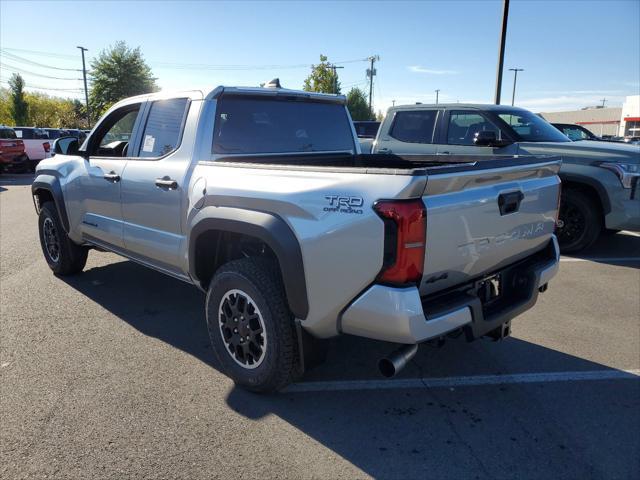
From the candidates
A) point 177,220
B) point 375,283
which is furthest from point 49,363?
point 375,283

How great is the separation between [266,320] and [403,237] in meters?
1.09

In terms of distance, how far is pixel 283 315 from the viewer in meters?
2.99

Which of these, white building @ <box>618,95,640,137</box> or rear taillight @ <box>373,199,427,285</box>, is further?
white building @ <box>618,95,640,137</box>

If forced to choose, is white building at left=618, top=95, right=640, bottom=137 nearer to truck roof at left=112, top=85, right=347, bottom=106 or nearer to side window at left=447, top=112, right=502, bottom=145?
side window at left=447, top=112, right=502, bottom=145

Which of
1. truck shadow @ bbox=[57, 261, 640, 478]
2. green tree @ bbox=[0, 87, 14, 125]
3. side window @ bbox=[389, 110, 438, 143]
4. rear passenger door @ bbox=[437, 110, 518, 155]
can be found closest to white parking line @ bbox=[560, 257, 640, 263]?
rear passenger door @ bbox=[437, 110, 518, 155]

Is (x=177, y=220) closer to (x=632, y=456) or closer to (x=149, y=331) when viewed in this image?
(x=149, y=331)

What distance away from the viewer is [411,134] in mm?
8258

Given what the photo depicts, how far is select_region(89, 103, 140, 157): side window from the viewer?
15.2 ft

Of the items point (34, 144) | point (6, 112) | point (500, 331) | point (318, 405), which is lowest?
point (318, 405)

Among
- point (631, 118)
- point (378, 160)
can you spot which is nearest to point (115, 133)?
point (378, 160)

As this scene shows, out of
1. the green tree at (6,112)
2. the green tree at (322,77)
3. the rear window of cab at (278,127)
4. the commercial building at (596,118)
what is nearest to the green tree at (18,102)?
the green tree at (6,112)

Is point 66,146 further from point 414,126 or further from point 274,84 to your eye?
point 414,126

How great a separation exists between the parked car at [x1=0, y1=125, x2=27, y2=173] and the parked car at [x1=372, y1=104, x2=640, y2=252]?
59.1ft

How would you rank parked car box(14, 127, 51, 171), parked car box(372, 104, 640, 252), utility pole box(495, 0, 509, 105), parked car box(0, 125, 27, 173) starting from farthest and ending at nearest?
parked car box(14, 127, 51, 171)
parked car box(0, 125, 27, 173)
utility pole box(495, 0, 509, 105)
parked car box(372, 104, 640, 252)
